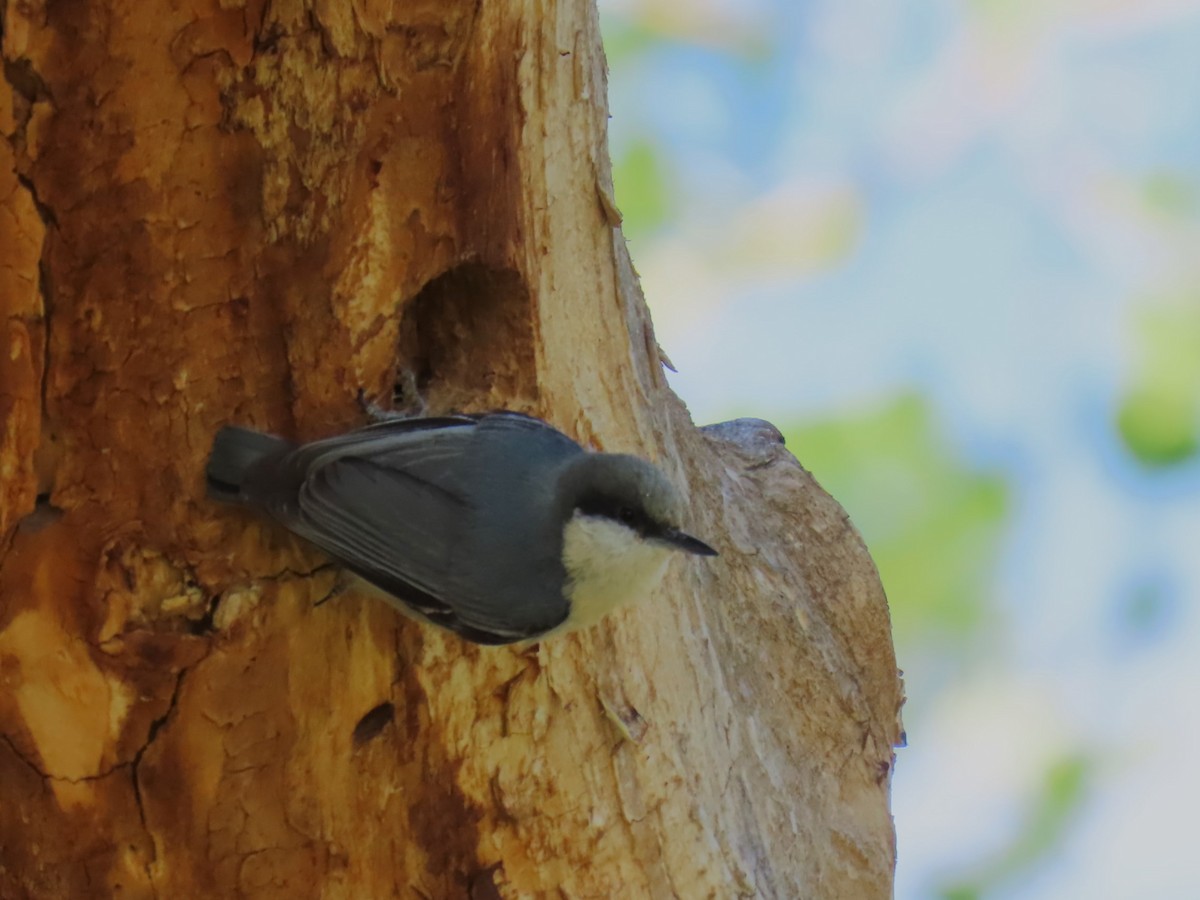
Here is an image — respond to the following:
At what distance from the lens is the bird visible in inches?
74.7

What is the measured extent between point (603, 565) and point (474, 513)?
0.21m

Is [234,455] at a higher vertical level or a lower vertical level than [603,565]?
higher

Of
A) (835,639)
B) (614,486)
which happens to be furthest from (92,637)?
(835,639)

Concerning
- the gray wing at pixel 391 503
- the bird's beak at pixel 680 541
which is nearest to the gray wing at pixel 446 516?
the gray wing at pixel 391 503

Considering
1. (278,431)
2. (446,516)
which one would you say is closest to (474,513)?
(446,516)

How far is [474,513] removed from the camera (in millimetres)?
1998

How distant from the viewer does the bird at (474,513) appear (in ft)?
6.22

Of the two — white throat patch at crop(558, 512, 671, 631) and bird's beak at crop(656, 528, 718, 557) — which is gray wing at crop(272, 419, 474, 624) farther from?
bird's beak at crop(656, 528, 718, 557)

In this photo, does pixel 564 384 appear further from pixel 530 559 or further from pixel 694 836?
pixel 694 836

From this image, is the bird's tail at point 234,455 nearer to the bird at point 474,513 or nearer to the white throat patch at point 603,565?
the bird at point 474,513

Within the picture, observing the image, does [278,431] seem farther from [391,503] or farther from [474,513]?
[474,513]

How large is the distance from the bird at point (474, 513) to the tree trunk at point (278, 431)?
8 cm

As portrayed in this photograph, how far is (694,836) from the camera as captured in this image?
→ 6.70 feet

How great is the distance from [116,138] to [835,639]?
1.61 metres
